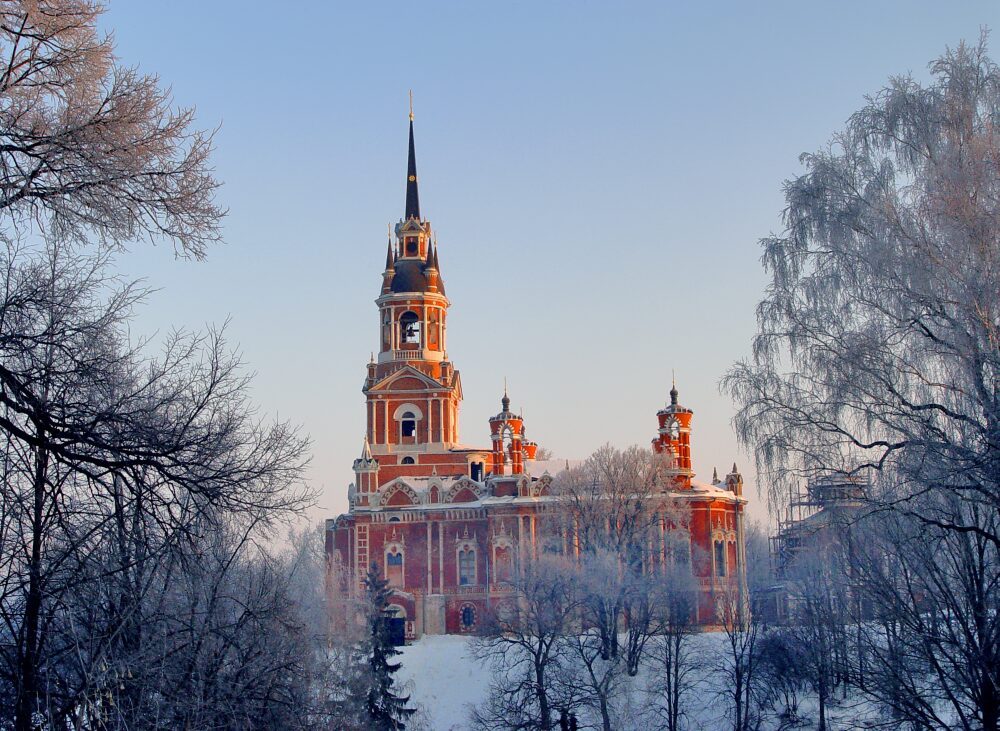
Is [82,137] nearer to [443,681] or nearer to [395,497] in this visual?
[443,681]

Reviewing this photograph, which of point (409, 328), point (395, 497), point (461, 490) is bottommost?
point (395, 497)

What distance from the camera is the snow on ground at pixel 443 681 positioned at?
41156mm

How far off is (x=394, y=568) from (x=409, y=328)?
521 inches

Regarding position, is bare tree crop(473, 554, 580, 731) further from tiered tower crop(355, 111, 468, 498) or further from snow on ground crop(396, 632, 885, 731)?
tiered tower crop(355, 111, 468, 498)

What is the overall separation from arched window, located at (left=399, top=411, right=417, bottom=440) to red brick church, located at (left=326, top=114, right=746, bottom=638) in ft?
0.17

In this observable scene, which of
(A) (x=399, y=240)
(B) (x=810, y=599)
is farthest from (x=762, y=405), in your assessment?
(A) (x=399, y=240)

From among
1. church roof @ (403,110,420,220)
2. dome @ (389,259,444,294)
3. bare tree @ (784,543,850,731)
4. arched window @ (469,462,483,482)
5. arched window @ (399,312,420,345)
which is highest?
church roof @ (403,110,420,220)

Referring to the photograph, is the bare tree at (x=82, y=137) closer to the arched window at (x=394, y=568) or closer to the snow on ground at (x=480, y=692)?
the snow on ground at (x=480, y=692)

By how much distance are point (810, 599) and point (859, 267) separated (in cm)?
2336

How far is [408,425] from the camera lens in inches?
2456

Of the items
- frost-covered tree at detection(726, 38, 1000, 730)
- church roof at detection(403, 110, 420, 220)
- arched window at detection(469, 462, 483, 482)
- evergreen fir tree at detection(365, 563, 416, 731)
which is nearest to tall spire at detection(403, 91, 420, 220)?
church roof at detection(403, 110, 420, 220)

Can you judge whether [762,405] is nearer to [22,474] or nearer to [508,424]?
[22,474]

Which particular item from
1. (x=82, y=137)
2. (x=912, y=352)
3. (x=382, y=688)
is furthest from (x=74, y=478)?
(x=382, y=688)

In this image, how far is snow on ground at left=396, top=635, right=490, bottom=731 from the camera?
41156 millimetres
